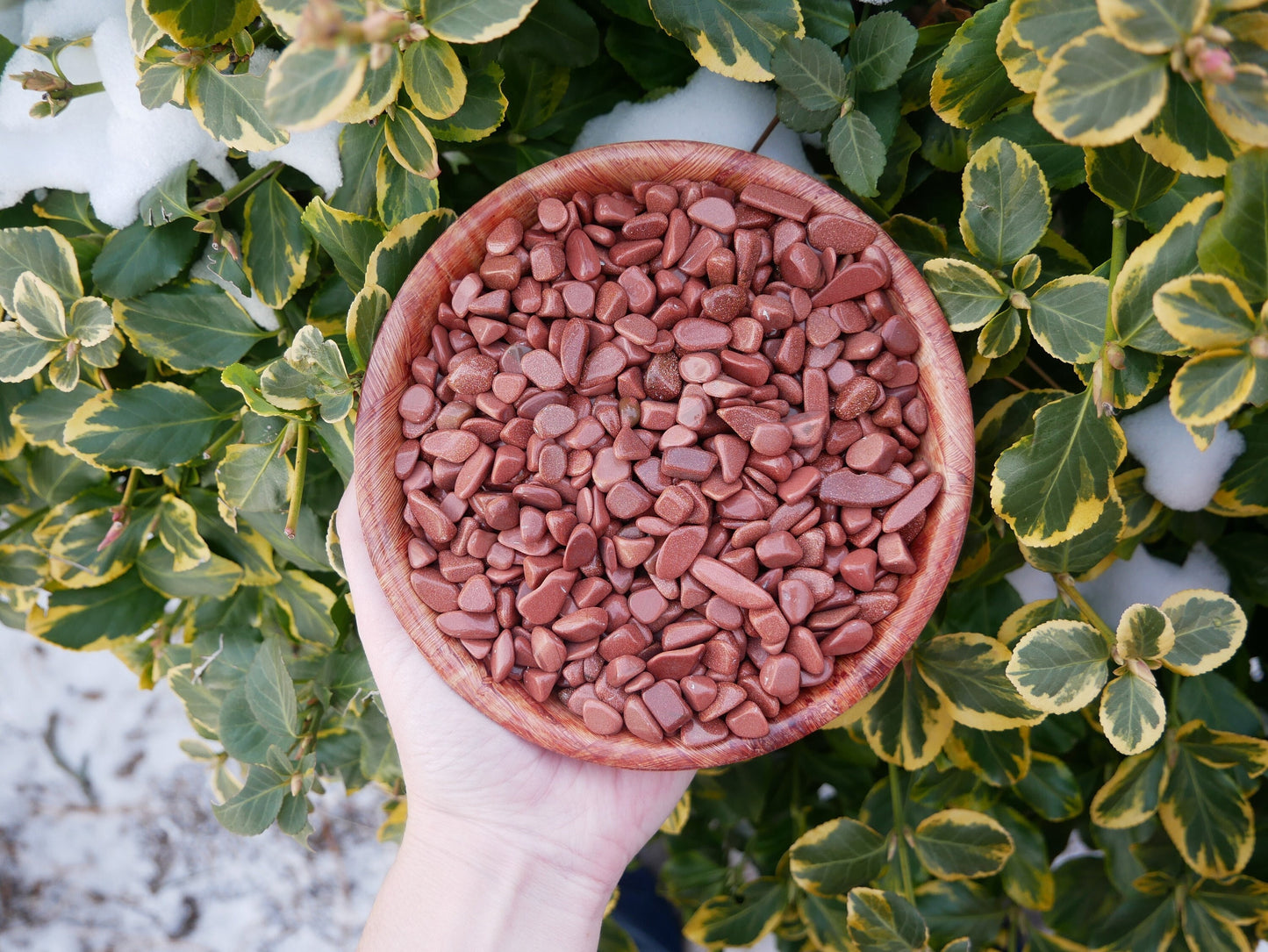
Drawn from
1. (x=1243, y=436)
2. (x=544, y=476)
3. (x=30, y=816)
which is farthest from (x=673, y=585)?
(x=30, y=816)

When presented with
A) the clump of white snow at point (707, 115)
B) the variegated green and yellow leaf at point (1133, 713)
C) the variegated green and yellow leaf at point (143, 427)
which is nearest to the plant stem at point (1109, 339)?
the variegated green and yellow leaf at point (1133, 713)

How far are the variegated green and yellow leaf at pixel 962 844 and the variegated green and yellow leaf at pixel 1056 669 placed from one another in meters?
0.28

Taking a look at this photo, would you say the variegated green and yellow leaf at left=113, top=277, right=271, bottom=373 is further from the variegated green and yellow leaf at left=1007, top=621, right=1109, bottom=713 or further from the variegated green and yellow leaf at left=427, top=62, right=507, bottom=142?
the variegated green and yellow leaf at left=1007, top=621, right=1109, bottom=713

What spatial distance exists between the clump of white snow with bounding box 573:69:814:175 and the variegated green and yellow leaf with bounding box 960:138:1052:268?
0.24 m

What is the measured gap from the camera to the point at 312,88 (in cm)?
47

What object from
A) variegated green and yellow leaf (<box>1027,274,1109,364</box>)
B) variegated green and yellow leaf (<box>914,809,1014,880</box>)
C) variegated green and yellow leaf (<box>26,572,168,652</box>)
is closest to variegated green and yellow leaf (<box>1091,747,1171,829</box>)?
variegated green and yellow leaf (<box>914,809,1014,880</box>)

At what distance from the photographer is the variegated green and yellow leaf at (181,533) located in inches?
34.3

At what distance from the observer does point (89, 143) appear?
839mm

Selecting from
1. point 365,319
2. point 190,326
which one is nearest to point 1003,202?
point 365,319

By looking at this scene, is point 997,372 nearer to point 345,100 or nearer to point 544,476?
point 544,476

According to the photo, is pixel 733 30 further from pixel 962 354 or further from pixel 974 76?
pixel 962 354

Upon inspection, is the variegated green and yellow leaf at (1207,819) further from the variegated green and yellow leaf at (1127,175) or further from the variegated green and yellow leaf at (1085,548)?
the variegated green and yellow leaf at (1127,175)

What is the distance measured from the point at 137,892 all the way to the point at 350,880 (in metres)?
0.41

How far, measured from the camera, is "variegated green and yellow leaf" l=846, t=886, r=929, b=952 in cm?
84
